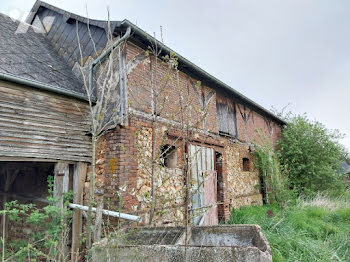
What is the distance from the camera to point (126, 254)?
2328 mm

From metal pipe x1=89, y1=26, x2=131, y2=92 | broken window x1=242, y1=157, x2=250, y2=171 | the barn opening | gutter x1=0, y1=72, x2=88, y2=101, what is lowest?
the barn opening

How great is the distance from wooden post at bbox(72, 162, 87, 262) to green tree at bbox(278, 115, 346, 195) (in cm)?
1009

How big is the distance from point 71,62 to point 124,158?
322 centimetres

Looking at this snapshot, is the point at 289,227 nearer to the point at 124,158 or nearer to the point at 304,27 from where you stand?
the point at 124,158

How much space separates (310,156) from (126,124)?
38.0 ft

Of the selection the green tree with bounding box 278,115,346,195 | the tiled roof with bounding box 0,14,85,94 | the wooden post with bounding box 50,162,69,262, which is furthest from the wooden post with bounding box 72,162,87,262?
the green tree with bounding box 278,115,346,195

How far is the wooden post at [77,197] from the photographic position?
4.36 meters

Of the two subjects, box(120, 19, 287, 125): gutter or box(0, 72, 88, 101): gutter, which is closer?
box(0, 72, 88, 101): gutter

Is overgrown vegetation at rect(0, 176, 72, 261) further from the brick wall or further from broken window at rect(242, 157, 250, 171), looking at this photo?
broken window at rect(242, 157, 250, 171)

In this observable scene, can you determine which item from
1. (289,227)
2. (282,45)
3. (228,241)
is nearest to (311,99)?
(282,45)

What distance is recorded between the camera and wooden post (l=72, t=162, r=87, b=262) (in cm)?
436

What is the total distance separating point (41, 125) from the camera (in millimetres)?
4152

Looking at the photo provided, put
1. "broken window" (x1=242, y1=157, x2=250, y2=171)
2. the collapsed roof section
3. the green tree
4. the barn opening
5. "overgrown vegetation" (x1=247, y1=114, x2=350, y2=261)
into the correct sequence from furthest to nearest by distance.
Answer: the green tree → "broken window" (x1=242, y1=157, x2=250, y2=171) → the barn opening → the collapsed roof section → "overgrown vegetation" (x1=247, y1=114, x2=350, y2=261)

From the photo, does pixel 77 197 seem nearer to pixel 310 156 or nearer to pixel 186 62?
pixel 186 62
